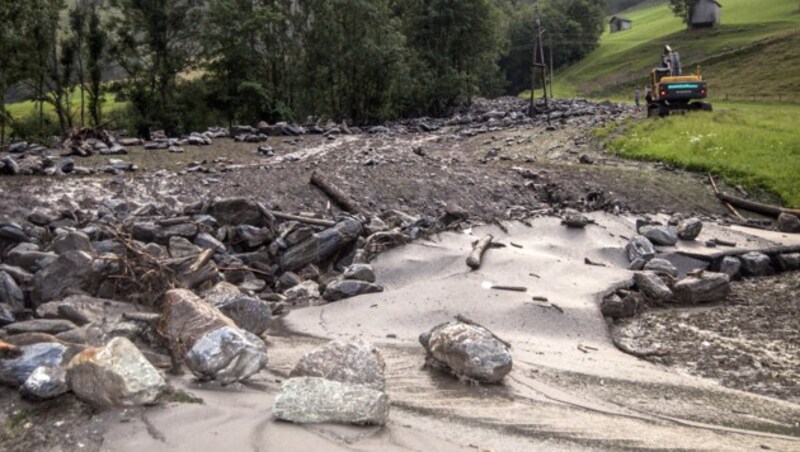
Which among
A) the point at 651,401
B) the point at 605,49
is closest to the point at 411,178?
the point at 651,401

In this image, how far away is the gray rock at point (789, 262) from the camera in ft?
40.0

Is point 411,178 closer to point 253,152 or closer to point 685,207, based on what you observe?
point 253,152

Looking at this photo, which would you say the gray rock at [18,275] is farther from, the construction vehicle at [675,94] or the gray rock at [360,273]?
the construction vehicle at [675,94]

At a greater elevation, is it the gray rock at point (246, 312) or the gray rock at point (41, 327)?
the gray rock at point (41, 327)

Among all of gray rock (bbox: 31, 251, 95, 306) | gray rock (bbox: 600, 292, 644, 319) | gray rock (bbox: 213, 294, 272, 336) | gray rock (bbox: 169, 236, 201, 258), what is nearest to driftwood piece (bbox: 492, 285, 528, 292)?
gray rock (bbox: 600, 292, 644, 319)

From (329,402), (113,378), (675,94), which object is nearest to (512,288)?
(329,402)

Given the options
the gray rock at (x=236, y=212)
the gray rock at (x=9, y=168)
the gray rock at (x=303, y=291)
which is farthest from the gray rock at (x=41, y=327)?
the gray rock at (x=9, y=168)

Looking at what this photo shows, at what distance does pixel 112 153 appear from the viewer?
16.1 m

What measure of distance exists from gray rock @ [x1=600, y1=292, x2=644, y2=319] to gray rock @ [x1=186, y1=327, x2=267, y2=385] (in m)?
5.30

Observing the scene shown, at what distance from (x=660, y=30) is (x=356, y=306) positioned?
266 feet

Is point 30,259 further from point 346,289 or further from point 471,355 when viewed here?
point 471,355

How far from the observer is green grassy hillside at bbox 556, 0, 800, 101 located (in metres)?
46.5

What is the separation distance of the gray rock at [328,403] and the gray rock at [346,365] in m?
0.48

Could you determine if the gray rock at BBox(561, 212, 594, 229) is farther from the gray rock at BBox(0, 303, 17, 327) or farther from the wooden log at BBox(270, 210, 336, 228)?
the gray rock at BBox(0, 303, 17, 327)
